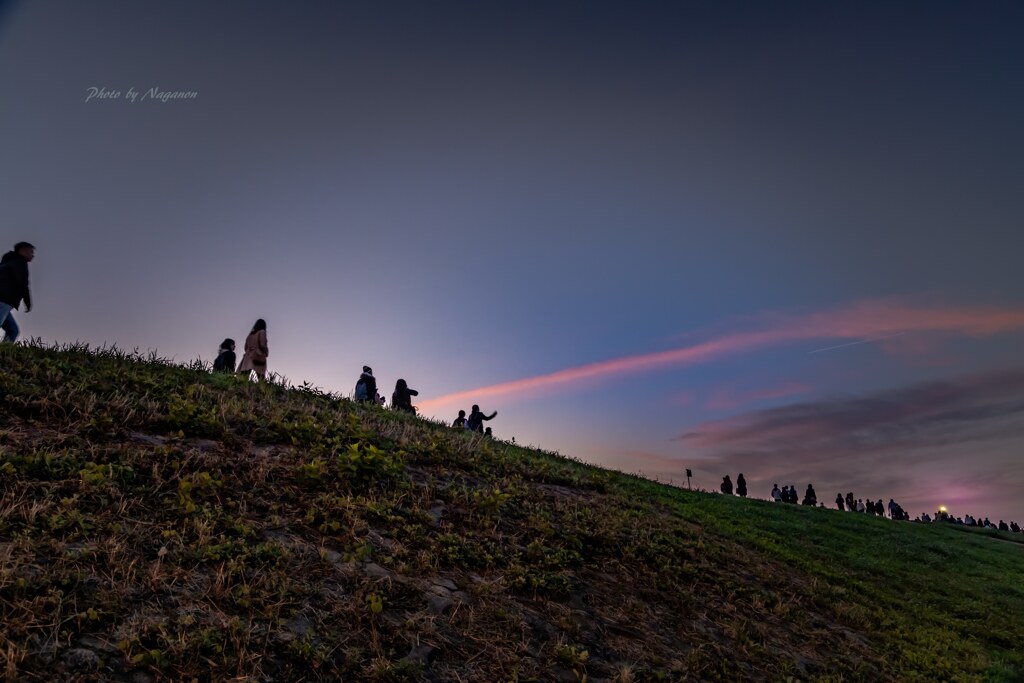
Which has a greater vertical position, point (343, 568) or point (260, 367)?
point (260, 367)

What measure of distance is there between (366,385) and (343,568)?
16278 mm

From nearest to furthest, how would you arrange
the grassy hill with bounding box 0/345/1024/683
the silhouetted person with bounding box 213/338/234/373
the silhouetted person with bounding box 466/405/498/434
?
the grassy hill with bounding box 0/345/1024/683, the silhouetted person with bounding box 213/338/234/373, the silhouetted person with bounding box 466/405/498/434

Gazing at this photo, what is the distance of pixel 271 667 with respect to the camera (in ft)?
15.2

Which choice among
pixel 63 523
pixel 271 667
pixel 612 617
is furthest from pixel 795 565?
pixel 63 523

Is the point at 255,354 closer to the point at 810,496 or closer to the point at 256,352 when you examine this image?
the point at 256,352

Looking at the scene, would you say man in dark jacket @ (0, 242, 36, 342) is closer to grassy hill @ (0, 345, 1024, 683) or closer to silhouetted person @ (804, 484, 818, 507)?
grassy hill @ (0, 345, 1024, 683)

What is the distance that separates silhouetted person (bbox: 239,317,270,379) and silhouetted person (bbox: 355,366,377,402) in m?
6.74

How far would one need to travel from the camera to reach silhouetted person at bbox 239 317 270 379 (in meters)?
15.2

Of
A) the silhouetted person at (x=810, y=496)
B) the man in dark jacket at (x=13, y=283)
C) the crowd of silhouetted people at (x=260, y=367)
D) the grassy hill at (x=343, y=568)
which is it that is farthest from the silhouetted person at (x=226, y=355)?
the silhouetted person at (x=810, y=496)

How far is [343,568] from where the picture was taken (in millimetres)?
6266

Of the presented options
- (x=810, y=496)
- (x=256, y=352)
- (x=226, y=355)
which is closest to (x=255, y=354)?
(x=256, y=352)

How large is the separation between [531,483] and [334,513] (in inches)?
229

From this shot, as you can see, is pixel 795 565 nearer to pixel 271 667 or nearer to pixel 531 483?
pixel 531 483

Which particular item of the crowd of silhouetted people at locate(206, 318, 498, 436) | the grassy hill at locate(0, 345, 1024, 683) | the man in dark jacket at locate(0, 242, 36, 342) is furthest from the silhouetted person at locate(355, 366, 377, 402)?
the man in dark jacket at locate(0, 242, 36, 342)
